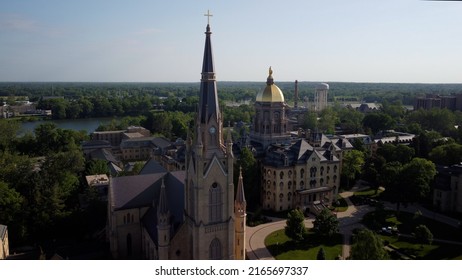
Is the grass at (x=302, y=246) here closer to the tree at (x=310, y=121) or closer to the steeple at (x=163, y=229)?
the steeple at (x=163, y=229)

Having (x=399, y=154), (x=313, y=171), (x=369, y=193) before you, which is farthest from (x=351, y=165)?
(x=399, y=154)

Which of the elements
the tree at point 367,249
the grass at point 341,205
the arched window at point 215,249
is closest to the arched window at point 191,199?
the arched window at point 215,249

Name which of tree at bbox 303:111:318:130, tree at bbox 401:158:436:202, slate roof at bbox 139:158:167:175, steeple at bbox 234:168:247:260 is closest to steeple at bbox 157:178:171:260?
steeple at bbox 234:168:247:260

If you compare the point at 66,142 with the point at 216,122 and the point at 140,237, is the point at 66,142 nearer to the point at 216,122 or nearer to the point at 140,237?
the point at 140,237

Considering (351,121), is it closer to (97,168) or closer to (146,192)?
(97,168)

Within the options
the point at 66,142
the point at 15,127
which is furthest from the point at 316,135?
the point at 15,127
